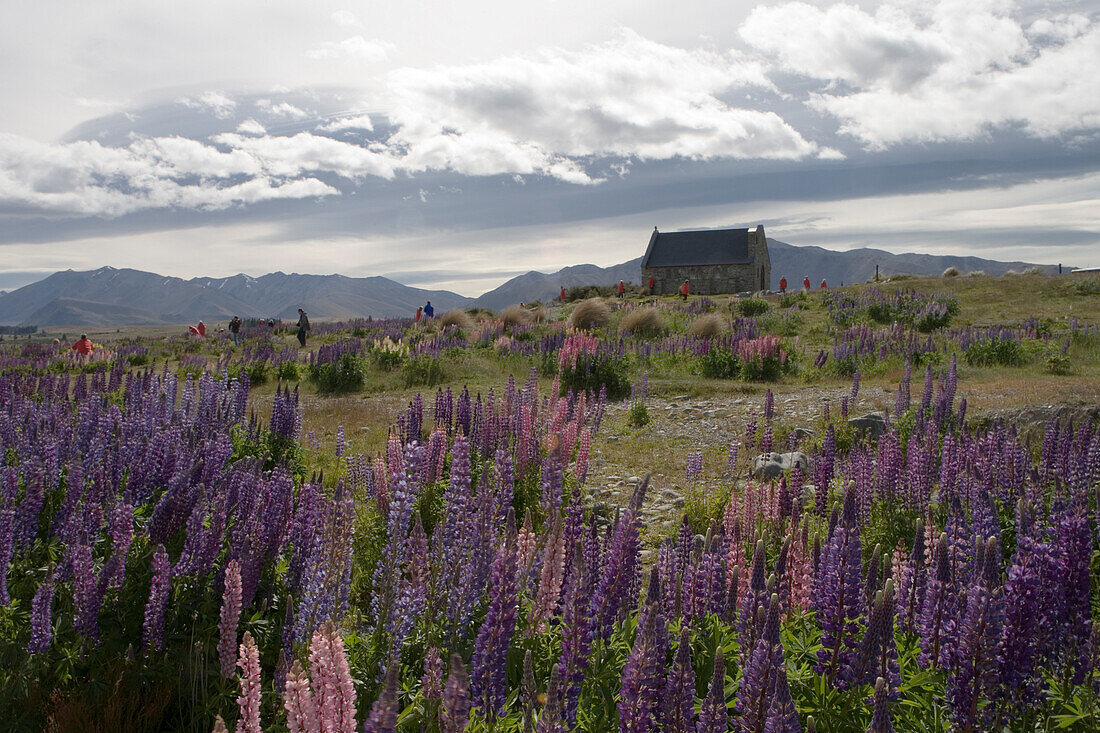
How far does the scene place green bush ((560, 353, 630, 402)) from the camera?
55.5 ft

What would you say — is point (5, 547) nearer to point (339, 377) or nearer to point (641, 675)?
point (641, 675)

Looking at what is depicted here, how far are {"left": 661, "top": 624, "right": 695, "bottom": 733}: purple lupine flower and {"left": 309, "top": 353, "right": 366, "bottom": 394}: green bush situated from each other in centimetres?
1732

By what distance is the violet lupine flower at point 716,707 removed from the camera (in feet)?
7.36

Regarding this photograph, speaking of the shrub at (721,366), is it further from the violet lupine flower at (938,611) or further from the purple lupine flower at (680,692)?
the purple lupine flower at (680,692)

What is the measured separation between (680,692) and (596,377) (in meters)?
14.7

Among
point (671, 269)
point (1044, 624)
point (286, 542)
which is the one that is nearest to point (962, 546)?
point (1044, 624)

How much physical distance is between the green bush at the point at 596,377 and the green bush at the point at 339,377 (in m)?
5.99

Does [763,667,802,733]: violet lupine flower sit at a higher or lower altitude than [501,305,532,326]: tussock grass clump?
lower

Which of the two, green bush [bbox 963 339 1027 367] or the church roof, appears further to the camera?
the church roof

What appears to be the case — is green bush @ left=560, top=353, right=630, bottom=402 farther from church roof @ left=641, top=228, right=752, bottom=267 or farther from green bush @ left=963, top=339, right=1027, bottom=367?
church roof @ left=641, top=228, right=752, bottom=267

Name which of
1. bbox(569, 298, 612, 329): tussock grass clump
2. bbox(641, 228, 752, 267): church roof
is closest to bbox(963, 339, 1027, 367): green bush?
bbox(569, 298, 612, 329): tussock grass clump

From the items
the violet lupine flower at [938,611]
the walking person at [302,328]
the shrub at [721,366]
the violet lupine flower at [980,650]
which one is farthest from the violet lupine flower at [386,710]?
the walking person at [302,328]

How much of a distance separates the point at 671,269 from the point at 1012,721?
220 feet

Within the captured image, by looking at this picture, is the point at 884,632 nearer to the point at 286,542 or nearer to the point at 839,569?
the point at 839,569
